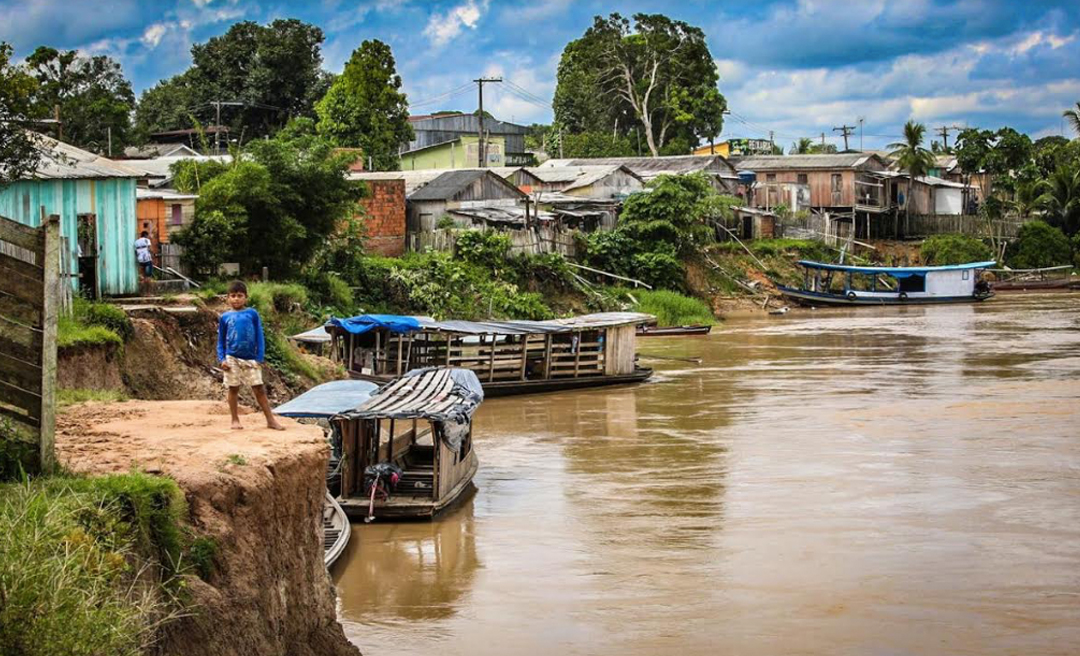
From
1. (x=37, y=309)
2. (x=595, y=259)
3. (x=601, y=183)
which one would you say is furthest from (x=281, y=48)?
(x=37, y=309)

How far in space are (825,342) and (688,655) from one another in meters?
25.2

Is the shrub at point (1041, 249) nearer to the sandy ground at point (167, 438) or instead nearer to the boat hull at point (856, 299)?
the boat hull at point (856, 299)

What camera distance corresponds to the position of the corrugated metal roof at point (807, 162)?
5566cm

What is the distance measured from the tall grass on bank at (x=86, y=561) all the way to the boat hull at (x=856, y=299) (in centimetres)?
4130

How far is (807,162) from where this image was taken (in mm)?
56688

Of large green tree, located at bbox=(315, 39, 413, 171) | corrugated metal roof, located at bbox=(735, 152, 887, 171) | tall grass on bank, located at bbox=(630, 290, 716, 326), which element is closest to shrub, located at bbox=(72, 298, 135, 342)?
tall grass on bank, located at bbox=(630, 290, 716, 326)

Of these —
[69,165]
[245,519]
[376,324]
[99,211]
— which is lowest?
[245,519]

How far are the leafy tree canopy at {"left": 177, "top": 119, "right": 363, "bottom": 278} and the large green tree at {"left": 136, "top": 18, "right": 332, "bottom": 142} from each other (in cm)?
3154

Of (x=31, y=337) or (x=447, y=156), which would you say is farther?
(x=447, y=156)

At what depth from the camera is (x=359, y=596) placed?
1272cm

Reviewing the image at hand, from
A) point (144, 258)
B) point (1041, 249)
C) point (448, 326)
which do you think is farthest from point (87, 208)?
point (1041, 249)

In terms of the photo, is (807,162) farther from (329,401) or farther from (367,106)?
(329,401)

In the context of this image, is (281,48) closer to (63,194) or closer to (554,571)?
(63,194)

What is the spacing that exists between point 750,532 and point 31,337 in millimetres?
9202
